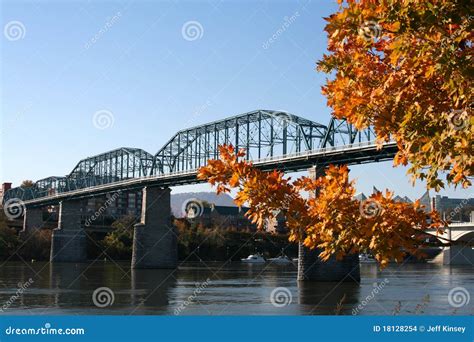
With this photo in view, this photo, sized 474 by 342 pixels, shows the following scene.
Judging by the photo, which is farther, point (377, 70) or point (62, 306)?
point (62, 306)

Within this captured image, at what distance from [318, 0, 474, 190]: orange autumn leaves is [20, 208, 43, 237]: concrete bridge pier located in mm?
149434

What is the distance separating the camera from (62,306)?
3912 cm

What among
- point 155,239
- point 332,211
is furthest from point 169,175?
point 332,211

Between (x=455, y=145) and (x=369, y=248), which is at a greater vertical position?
(x=455, y=145)

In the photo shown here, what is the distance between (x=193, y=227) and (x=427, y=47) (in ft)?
465

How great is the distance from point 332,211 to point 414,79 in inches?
76.0

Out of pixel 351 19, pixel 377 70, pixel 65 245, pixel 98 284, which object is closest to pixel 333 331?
pixel 377 70

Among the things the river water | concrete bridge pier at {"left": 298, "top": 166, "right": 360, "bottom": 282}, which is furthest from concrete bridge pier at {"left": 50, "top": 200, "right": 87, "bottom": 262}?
the river water

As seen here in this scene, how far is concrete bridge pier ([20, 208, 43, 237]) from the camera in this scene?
15425 cm

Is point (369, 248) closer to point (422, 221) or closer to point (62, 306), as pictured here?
point (422, 221)

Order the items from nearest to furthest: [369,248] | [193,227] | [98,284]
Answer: [369,248], [98,284], [193,227]

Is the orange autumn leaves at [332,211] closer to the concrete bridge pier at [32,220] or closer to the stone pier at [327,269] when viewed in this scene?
the stone pier at [327,269]

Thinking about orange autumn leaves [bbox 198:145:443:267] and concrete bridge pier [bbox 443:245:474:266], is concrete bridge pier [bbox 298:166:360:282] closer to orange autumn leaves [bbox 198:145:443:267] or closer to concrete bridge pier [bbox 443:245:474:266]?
orange autumn leaves [bbox 198:145:443:267]

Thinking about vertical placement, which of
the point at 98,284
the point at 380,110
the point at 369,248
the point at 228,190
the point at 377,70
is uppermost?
the point at 377,70
